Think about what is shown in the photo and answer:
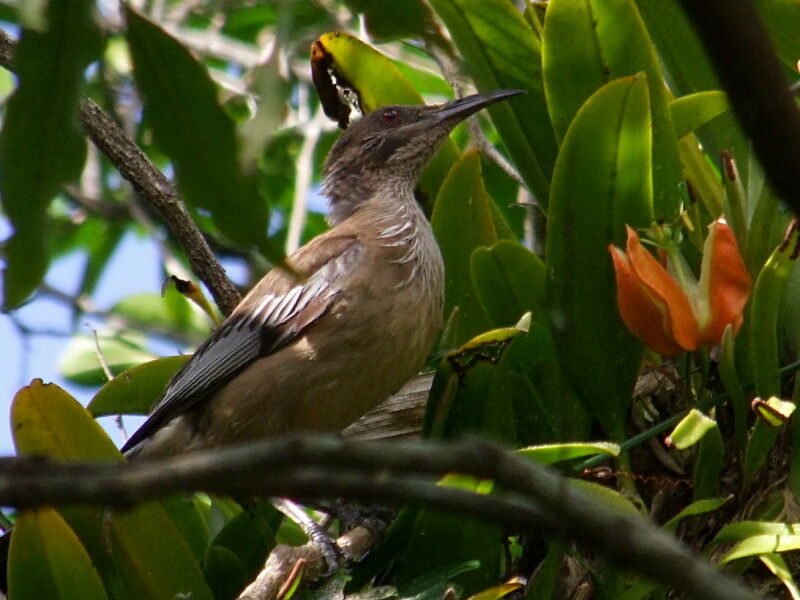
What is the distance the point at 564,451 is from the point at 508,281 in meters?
0.97

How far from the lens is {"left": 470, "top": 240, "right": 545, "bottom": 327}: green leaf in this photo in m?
3.94

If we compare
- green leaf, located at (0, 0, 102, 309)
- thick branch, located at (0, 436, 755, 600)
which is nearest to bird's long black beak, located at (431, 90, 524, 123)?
green leaf, located at (0, 0, 102, 309)

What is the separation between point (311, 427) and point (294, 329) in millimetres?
430

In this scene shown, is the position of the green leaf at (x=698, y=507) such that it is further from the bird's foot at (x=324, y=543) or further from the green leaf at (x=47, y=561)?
the green leaf at (x=47, y=561)

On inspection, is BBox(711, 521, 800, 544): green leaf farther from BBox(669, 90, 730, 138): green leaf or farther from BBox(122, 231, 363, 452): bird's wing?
BBox(122, 231, 363, 452): bird's wing

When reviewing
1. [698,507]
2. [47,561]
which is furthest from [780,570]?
[47,561]

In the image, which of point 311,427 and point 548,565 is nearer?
point 548,565

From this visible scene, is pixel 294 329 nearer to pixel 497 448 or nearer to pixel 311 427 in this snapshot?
pixel 311 427

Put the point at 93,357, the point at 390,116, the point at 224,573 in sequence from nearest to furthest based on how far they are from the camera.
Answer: the point at 224,573, the point at 390,116, the point at 93,357

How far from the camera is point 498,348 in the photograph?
3562 mm

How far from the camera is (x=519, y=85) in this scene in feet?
14.5

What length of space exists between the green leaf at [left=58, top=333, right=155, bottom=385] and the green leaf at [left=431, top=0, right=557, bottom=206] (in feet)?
9.03

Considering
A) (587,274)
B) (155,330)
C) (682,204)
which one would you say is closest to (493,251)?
(587,274)

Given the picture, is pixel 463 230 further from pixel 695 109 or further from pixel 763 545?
pixel 763 545
